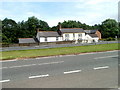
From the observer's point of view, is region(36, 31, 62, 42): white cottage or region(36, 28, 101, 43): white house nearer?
region(36, 31, 62, 42): white cottage

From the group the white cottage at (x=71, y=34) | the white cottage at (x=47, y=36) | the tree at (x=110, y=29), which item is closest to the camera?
the white cottage at (x=47, y=36)

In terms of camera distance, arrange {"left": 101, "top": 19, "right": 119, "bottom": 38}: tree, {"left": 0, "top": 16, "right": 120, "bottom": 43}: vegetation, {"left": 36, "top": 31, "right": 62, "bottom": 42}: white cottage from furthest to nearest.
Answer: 1. {"left": 101, "top": 19, "right": 119, "bottom": 38}: tree
2. {"left": 0, "top": 16, "right": 120, "bottom": 43}: vegetation
3. {"left": 36, "top": 31, "right": 62, "bottom": 42}: white cottage

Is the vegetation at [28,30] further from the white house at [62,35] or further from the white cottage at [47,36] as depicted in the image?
the white cottage at [47,36]

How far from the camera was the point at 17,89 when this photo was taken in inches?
221

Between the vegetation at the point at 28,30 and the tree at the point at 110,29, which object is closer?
the vegetation at the point at 28,30

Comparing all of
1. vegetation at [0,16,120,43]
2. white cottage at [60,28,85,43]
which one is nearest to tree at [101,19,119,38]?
vegetation at [0,16,120,43]

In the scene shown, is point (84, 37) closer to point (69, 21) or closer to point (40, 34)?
point (40, 34)

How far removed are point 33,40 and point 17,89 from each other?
183ft

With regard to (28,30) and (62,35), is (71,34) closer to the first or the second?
(62,35)

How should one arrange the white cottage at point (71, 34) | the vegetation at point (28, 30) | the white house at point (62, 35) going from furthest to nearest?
the vegetation at point (28, 30) → the white cottage at point (71, 34) → the white house at point (62, 35)

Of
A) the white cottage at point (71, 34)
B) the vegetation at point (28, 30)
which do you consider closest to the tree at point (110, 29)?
the vegetation at point (28, 30)

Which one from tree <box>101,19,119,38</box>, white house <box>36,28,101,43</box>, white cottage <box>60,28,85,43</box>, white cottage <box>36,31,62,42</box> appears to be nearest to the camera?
white cottage <box>36,31,62,42</box>

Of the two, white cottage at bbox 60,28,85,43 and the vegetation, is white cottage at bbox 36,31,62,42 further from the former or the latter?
the vegetation

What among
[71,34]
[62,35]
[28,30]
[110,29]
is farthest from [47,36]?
[110,29]
